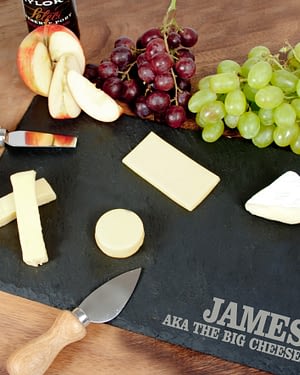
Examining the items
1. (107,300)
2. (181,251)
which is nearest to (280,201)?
(181,251)

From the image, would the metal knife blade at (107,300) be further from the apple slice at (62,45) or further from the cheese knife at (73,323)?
the apple slice at (62,45)

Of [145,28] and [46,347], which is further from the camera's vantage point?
[145,28]

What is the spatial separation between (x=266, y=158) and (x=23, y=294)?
1.59ft

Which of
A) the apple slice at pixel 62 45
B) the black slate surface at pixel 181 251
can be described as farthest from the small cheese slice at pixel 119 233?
the apple slice at pixel 62 45

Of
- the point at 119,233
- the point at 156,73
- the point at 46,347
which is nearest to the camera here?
the point at 46,347

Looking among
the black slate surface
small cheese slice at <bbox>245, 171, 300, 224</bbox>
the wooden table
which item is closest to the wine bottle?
the wooden table

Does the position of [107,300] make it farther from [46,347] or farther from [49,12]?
[49,12]

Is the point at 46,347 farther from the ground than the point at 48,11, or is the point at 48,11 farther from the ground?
the point at 48,11

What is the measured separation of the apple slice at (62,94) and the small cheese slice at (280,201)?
383mm

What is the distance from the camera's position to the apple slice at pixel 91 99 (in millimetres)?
1070

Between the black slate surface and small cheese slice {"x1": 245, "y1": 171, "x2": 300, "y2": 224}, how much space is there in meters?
0.02

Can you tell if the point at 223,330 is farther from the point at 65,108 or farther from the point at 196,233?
the point at 65,108

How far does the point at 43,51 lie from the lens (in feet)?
3.56

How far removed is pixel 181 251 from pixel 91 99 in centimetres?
35
